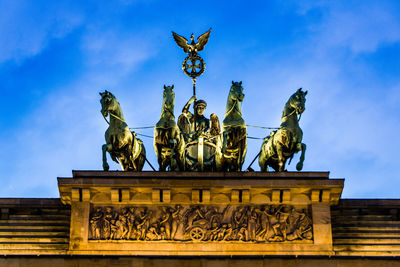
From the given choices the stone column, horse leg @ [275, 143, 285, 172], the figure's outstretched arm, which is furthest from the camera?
the figure's outstretched arm

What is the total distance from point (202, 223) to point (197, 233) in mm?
323

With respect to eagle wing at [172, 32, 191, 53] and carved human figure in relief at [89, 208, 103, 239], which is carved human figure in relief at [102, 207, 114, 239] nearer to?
carved human figure in relief at [89, 208, 103, 239]

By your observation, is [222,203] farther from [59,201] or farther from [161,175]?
[59,201]

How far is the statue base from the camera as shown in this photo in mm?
29828

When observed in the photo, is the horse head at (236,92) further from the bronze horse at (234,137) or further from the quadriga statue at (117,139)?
the quadriga statue at (117,139)

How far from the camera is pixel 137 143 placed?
106ft

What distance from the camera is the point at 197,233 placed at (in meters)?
30.0

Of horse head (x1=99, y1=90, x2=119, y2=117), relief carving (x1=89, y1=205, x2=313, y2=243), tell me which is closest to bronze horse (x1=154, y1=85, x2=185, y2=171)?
horse head (x1=99, y1=90, x2=119, y2=117)

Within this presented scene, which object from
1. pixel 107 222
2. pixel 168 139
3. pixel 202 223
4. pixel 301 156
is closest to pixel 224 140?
pixel 168 139

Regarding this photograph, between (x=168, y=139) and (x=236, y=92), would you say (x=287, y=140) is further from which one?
(x=168, y=139)

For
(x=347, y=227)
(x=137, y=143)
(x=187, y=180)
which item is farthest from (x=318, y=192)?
(x=137, y=143)

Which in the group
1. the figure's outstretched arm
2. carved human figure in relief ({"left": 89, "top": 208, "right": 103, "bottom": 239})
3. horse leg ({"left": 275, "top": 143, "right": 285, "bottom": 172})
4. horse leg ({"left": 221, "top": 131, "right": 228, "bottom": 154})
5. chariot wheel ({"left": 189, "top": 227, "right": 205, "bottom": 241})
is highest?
the figure's outstretched arm

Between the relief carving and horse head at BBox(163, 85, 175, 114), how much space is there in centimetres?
301

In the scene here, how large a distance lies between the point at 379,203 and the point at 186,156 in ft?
19.6
